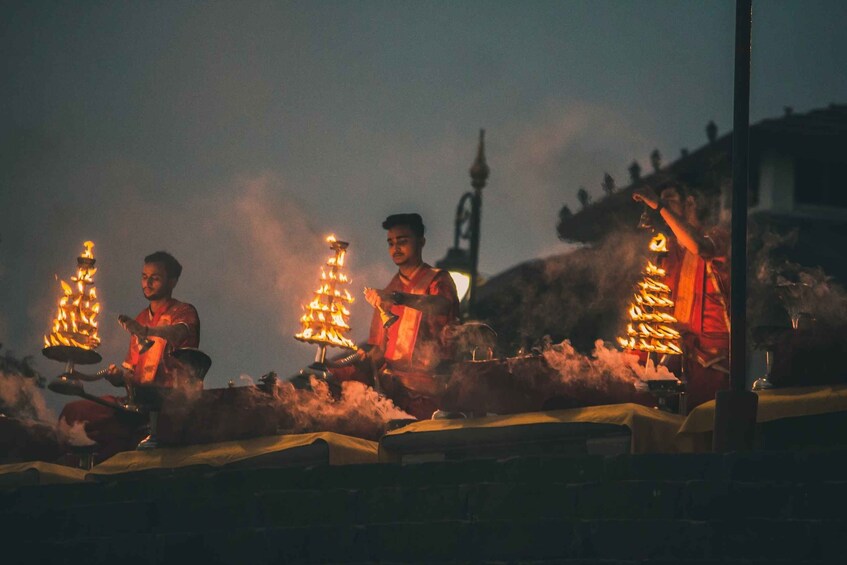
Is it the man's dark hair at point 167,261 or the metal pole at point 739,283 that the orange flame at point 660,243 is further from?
the man's dark hair at point 167,261

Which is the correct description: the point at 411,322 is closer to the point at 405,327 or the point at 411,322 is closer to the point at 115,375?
the point at 405,327

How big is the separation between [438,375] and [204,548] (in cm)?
339

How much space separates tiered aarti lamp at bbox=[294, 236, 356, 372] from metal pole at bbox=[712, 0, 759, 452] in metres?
4.97

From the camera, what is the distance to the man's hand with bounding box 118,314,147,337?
17359mm

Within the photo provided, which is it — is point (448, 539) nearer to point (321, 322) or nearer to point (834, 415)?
point (834, 415)

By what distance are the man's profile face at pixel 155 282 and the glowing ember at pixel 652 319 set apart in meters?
5.52

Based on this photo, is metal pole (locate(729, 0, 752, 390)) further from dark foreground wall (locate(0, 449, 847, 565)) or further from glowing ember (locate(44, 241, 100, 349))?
glowing ember (locate(44, 241, 100, 349))

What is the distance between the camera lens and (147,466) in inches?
645

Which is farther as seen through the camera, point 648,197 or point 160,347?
point 160,347

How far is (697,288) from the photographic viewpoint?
15.6 meters

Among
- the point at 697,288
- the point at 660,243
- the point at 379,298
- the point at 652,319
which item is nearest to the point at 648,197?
the point at 660,243

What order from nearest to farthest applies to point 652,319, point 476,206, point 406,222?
point 652,319 → point 406,222 → point 476,206

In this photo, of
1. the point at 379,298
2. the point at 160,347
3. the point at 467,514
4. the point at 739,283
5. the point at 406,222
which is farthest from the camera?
the point at 160,347

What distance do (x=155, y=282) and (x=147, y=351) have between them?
751 mm
